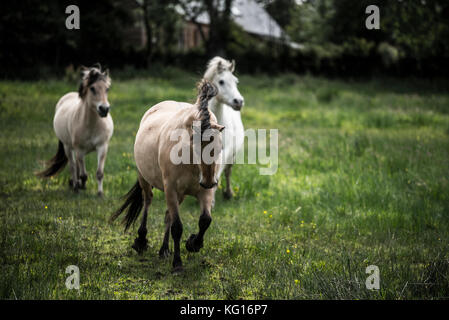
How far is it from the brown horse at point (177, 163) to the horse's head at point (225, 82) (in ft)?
4.56

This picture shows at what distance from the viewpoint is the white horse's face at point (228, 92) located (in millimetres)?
6145

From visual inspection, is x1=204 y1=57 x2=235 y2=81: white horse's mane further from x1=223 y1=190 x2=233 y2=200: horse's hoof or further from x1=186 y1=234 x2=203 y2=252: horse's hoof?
x1=186 y1=234 x2=203 y2=252: horse's hoof

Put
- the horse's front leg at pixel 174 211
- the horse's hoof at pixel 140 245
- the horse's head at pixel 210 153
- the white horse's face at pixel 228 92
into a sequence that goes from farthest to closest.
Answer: the white horse's face at pixel 228 92, the horse's hoof at pixel 140 245, the horse's front leg at pixel 174 211, the horse's head at pixel 210 153

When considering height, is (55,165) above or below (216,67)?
below

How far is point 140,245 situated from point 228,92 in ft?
8.95

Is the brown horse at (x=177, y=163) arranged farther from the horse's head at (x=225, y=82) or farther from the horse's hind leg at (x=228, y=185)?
the horse's hind leg at (x=228, y=185)

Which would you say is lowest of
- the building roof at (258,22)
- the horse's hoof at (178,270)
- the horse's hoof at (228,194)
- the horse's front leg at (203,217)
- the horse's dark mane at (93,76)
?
the horse's hoof at (228,194)

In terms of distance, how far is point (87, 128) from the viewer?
7285 mm

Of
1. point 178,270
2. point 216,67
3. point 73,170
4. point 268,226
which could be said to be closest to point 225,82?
point 216,67

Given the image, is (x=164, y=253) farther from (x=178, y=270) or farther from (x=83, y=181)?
(x=83, y=181)

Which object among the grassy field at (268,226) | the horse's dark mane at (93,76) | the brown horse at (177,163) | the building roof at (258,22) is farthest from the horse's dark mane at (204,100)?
the building roof at (258,22)

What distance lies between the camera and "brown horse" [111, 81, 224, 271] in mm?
3520

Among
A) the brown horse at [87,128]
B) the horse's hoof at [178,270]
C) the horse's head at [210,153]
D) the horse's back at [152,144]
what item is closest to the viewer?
the horse's head at [210,153]

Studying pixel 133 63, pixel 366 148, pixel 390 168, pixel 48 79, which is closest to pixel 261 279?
pixel 390 168
